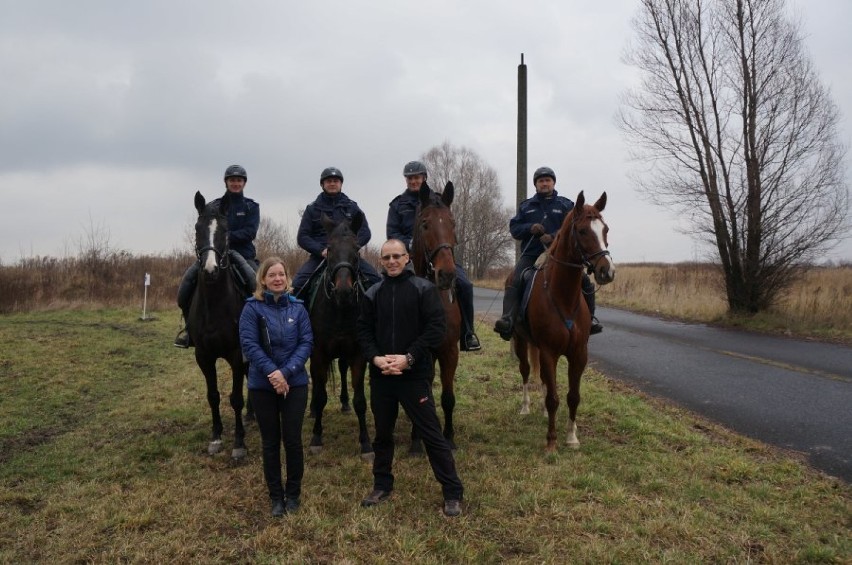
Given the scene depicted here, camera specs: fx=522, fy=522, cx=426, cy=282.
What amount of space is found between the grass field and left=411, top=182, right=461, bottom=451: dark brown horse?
3.02 feet

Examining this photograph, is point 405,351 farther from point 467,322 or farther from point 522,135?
point 522,135

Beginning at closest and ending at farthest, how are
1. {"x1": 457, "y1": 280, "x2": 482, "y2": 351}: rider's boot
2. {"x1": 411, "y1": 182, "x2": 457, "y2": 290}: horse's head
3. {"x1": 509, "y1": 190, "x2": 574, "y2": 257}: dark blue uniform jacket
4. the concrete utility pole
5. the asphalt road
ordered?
1. {"x1": 411, "y1": 182, "x2": 457, "y2": 290}: horse's head
2. {"x1": 457, "y1": 280, "x2": 482, "y2": 351}: rider's boot
3. the asphalt road
4. {"x1": 509, "y1": 190, "x2": 574, "y2": 257}: dark blue uniform jacket
5. the concrete utility pole

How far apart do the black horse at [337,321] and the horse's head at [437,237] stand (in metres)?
0.71

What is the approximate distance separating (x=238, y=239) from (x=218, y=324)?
1313 millimetres

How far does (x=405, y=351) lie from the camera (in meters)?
4.32

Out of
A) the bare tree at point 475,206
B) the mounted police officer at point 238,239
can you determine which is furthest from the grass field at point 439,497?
the bare tree at point 475,206

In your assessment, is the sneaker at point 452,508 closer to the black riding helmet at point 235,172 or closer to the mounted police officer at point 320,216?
the mounted police officer at point 320,216

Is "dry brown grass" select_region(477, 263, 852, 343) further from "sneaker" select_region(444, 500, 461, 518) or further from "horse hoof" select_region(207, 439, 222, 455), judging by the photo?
"horse hoof" select_region(207, 439, 222, 455)

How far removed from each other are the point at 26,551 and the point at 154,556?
1004 millimetres

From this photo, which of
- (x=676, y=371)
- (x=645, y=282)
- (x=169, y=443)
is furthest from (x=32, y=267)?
(x=645, y=282)

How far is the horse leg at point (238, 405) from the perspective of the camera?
18.4 ft

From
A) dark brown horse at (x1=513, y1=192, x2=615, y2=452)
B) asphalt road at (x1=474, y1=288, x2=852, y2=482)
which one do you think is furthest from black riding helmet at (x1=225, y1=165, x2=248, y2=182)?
asphalt road at (x1=474, y1=288, x2=852, y2=482)

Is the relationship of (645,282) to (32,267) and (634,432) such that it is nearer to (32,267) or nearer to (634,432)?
(634,432)

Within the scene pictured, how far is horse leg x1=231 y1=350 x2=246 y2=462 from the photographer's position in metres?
5.62
